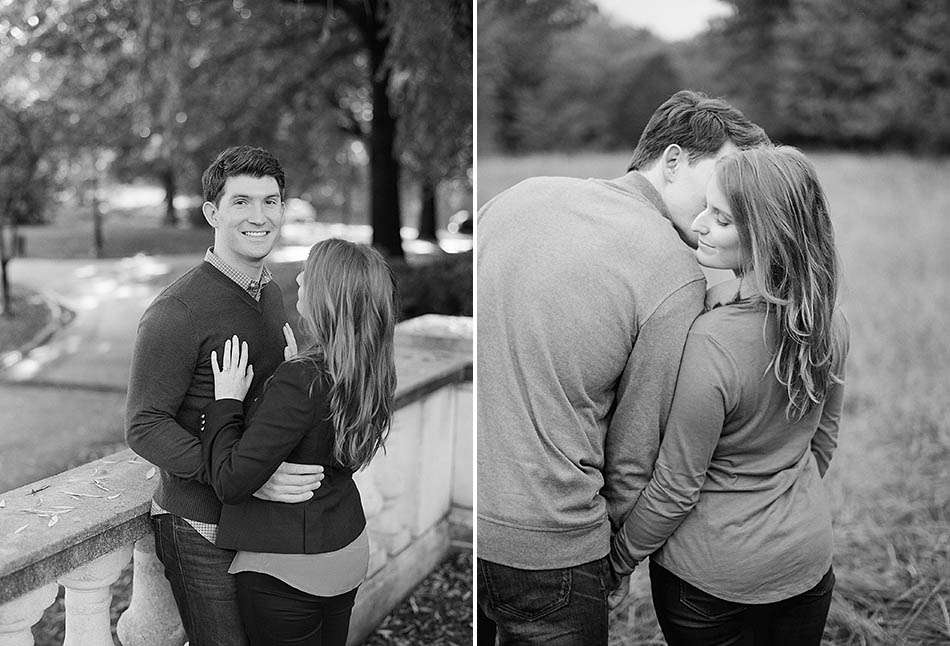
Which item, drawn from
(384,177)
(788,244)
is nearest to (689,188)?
(788,244)

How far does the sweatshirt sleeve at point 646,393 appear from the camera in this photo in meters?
1.51

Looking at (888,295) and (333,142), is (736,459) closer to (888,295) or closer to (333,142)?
(333,142)

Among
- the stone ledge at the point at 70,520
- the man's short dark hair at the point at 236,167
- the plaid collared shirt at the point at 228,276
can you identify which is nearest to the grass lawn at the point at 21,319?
the stone ledge at the point at 70,520

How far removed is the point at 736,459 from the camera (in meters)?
1.61

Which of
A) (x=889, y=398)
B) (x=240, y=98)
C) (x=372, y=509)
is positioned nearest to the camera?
(x=372, y=509)

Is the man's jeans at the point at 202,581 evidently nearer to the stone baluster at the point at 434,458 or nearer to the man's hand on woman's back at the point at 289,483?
the man's hand on woman's back at the point at 289,483

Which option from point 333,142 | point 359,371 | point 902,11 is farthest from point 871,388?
point 902,11

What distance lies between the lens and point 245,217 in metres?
1.47

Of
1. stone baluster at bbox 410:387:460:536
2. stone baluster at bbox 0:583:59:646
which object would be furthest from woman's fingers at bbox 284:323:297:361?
stone baluster at bbox 410:387:460:536

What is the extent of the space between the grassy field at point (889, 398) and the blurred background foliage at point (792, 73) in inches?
15.8

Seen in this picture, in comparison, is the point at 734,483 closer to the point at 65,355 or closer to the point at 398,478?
the point at 398,478

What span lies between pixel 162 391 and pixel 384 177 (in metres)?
4.13

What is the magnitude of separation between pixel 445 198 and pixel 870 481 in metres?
3.62

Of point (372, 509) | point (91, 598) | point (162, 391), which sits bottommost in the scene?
point (372, 509)
